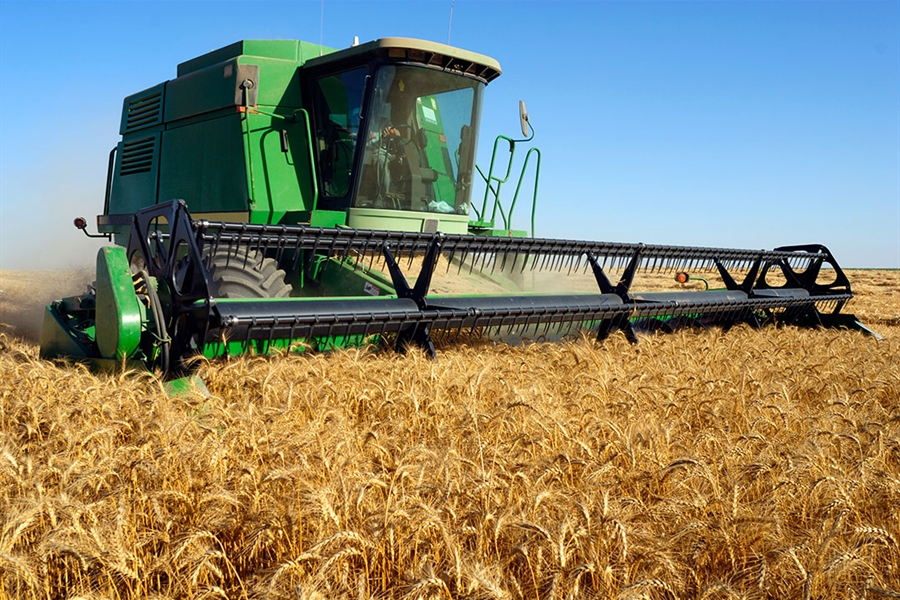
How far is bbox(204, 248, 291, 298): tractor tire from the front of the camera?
13.9ft

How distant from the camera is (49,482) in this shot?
7.19ft

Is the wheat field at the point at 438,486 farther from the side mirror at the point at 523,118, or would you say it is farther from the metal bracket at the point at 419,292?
the side mirror at the point at 523,118

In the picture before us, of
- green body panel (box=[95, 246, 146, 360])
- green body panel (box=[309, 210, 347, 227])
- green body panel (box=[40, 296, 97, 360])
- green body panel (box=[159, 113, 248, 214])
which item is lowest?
green body panel (box=[40, 296, 97, 360])

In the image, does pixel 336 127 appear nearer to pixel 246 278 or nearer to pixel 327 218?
pixel 327 218

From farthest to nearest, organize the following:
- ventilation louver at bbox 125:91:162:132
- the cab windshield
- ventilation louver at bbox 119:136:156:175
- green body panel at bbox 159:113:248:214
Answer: ventilation louver at bbox 119:136:156:175 < ventilation louver at bbox 125:91:162:132 < green body panel at bbox 159:113:248:214 < the cab windshield

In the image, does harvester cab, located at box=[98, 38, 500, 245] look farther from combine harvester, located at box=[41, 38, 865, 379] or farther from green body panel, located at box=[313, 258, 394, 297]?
green body panel, located at box=[313, 258, 394, 297]

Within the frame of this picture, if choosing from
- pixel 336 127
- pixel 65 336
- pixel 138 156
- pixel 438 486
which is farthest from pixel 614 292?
pixel 138 156

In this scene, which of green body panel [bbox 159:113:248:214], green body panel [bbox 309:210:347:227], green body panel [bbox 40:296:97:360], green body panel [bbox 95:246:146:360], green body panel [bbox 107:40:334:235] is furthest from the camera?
green body panel [bbox 159:113:248:214]

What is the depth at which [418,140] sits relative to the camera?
5777 millimetres

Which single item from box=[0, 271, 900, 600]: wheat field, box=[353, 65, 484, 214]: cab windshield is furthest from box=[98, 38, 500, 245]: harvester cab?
box=[0, 271, 900, 600]: wheat field

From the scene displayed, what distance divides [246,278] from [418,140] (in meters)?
2.11

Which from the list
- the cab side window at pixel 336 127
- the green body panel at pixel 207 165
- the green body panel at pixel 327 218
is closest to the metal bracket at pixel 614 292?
the green body panel at pixel 327 218

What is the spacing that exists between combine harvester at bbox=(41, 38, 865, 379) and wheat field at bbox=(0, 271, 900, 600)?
308mm

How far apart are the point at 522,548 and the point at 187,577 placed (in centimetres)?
76
